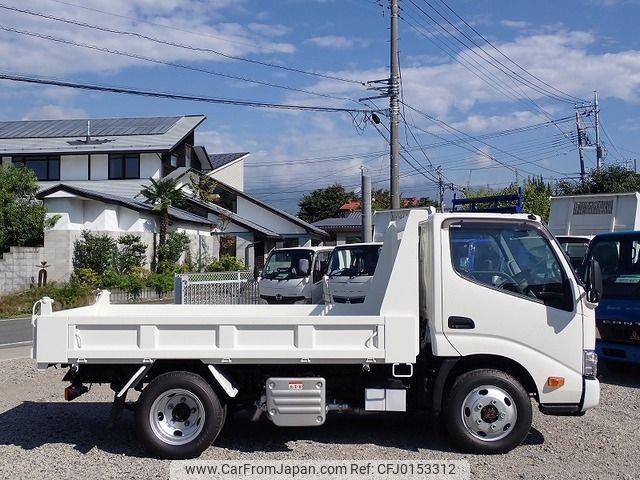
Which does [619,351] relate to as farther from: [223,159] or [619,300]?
[223,159]

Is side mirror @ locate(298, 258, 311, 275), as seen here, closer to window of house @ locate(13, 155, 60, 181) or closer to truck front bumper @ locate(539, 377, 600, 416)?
truck front bumper @ locate(539, 377, 600, 416)

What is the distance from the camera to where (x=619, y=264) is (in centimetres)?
1105

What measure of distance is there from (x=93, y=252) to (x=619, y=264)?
74.0ft

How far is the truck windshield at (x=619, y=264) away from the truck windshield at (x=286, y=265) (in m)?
8.40

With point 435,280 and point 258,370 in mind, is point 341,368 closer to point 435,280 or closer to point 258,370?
point 258,370

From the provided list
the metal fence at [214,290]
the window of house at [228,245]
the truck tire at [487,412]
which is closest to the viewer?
the truck tire at [487,412]

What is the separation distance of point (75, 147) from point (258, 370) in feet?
119

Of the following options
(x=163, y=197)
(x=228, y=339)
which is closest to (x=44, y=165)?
(x=163, y=197)

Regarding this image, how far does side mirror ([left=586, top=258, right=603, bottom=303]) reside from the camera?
664 cm

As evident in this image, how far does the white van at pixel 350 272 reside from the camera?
1437cm

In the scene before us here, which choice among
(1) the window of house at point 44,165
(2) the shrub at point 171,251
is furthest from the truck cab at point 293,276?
(1) the window of house at point 44,165

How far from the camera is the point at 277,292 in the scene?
18.5 meters

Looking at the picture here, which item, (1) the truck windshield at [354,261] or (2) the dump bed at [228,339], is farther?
(1) the truck windshield at [354,261]

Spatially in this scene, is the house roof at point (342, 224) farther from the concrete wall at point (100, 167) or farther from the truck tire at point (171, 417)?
the truck tire at point (171, 417)
